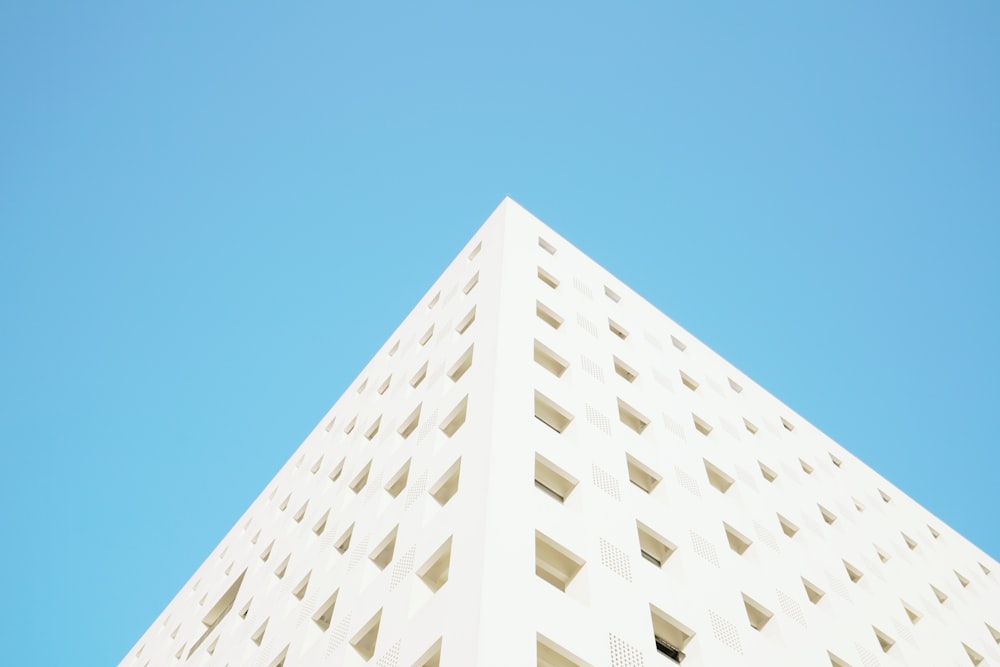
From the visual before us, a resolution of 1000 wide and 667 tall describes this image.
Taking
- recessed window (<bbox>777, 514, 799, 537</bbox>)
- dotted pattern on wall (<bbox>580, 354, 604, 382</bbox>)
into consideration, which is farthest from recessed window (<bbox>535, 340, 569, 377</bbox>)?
recessed window (<bbox>777, 514, 799, 537</bbox>)

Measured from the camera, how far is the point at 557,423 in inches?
711

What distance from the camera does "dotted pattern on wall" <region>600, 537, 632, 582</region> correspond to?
47.5 ft

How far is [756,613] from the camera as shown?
17.6m

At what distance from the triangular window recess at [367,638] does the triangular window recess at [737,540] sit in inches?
369

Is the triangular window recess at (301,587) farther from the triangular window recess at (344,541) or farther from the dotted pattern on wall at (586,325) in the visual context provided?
the dotted pattern on wall at (586,325)

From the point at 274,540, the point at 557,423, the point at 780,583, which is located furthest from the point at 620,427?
the point at 274,540

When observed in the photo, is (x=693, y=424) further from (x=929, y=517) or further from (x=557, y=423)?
(x=929, y=517)

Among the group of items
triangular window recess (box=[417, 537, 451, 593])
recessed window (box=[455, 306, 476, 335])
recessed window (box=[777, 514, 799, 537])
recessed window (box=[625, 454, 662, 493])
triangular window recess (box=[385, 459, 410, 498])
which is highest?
recessed window (box=[777, 514, 799, 537])

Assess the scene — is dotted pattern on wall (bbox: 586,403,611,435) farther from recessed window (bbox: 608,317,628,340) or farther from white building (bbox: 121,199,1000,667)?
recessed window (bbox: 608,317,628,340)

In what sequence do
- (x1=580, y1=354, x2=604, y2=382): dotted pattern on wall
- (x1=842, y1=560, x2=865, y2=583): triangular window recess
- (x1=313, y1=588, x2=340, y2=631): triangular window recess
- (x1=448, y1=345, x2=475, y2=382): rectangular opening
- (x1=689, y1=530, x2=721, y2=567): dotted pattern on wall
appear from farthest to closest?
1. (x1=842, y1=560, x2=865, y2=583): triangular window recess
2. (x1=580, y1=354, x2=604, y2=382): dotted pattern on wall
3. (x1=448, y1=345, x2=475, y2=382): rectangular opening
4. (x1=313, y1=588, x2=340, y2=631): triangular window recess
5. (x1=689, y1=530, x2=721, y2=567): dotted pattern on wall

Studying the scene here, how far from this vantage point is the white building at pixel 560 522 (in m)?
13.4

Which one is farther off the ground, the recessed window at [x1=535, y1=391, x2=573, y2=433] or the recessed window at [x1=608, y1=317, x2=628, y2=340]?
the recessed window at [x1=608, y1=317, x2=628, y2=340]

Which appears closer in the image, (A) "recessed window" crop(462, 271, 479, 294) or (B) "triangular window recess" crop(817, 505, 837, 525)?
(A) "recessed window" crop(462, 271, 479, 294)

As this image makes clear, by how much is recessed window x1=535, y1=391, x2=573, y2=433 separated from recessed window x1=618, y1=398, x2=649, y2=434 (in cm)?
304
